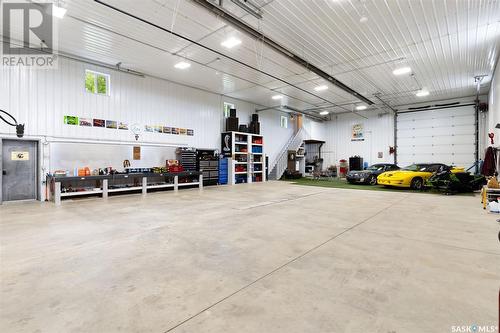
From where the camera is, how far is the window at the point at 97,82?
7.90 m

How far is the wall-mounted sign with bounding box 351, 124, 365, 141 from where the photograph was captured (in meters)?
16.9

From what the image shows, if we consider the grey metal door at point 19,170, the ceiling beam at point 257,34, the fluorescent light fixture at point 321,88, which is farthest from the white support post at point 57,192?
the fluorescent light fixture at point 321,88

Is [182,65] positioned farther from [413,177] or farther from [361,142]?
[361,142]

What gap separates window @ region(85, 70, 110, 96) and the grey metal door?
7.65 ft

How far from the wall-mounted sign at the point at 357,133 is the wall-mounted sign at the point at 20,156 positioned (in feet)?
56.7

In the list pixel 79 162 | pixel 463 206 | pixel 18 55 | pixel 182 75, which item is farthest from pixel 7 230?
pixel 463 206

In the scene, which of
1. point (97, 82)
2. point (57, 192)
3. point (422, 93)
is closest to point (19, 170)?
point (57, 192)

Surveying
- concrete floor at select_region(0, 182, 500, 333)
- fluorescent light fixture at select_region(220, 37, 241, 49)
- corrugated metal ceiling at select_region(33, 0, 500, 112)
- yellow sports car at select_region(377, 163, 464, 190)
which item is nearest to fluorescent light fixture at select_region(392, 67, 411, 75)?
corrugated metal ceiling at select_region(33, 0, 500, 112)

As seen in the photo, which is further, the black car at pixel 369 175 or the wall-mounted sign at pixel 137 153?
the black car at pixel 369 175

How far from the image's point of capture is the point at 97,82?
26.7ft

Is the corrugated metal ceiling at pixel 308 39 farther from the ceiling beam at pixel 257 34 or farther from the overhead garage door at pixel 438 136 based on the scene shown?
the overhead garage door at pixel 438 136

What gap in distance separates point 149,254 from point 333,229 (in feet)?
8.96

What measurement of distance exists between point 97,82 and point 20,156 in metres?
3.15

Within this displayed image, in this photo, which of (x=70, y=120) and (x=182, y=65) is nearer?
(x=70, y=120)
